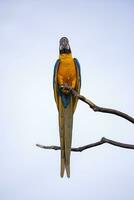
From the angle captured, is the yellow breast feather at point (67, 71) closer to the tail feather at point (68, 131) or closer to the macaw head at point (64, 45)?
the macaw head at point (64, 45)

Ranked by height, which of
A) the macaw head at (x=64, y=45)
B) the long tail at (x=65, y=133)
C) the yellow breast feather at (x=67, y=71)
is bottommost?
the long tail at (x=65, y=133)

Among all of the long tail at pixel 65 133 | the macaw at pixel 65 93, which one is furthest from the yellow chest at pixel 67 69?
the long tail at pixel 65 133

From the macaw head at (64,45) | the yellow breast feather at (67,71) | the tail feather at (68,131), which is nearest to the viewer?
the tail feather at (68,131)

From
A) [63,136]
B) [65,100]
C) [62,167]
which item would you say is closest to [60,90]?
[65,100]

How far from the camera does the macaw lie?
8.25 feet

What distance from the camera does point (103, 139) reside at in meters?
1.83

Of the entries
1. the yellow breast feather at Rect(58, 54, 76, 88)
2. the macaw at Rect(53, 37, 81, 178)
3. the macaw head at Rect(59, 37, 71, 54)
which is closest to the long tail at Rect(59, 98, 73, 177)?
the macaw at Rect(53, 37, 81, 178)

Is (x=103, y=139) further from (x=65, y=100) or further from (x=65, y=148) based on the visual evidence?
(x=65, y=100)

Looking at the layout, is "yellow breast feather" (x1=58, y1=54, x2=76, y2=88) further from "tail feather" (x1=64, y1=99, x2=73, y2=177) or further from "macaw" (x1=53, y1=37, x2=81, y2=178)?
"tail feather" (x1=64, y1=99, x2=73, y2=177)

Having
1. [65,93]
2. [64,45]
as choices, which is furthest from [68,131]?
[64,45]

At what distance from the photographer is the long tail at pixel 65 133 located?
250cm

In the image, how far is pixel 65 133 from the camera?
2.62 meters

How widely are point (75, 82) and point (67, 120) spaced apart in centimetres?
77

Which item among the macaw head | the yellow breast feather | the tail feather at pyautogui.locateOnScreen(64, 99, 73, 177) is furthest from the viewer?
the macaw head
